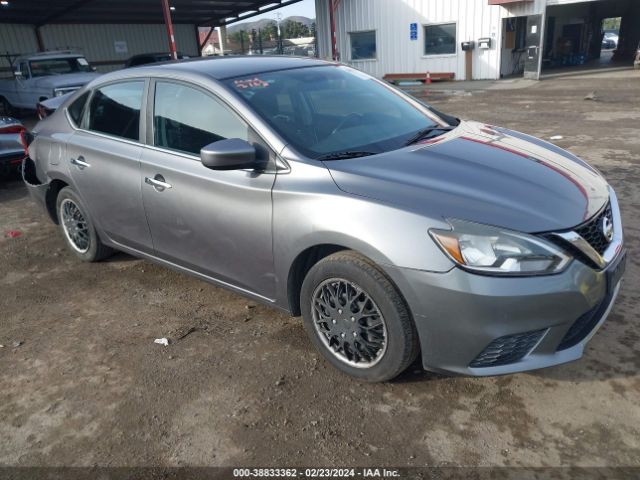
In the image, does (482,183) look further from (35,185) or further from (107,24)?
(107,24)

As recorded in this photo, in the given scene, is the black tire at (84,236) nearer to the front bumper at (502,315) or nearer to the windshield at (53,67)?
the front bumper at (502,315)

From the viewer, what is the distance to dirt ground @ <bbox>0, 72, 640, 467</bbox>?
7.98 ft

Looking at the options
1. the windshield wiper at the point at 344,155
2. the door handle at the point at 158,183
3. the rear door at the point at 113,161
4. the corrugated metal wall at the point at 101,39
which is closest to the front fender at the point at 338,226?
the windshield wiper at the point at 344,155

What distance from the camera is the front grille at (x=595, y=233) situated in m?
2.53

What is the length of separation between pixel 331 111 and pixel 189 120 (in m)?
0.93

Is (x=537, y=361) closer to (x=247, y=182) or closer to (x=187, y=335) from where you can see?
(x=247, y=182)

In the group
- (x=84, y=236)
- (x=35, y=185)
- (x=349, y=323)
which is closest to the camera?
(x=349, y=323)

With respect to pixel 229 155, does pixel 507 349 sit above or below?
below

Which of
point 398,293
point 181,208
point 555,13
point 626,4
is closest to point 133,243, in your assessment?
point 181,208

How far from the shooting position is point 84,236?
4.66m

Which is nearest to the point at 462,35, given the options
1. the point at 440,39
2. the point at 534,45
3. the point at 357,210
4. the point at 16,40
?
the point at 440,39

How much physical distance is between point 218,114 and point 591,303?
2.32 metres

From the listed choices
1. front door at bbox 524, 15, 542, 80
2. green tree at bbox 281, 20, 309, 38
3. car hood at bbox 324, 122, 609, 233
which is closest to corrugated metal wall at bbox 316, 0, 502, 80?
front door at bbox 524, 15, 542, 80

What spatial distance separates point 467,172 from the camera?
2.80m
